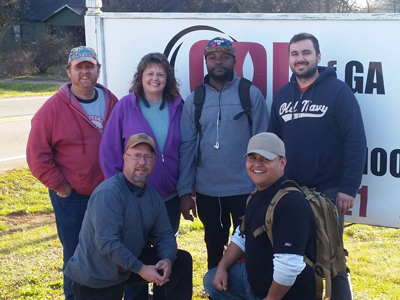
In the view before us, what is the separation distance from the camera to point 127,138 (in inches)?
155

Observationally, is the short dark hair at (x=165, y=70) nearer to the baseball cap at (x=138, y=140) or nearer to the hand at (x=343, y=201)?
the baseball cap at (x=138, y=140)

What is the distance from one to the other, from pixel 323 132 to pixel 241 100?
2.29ft

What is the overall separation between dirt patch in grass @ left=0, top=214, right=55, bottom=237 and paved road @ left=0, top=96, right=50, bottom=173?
Result: 6.27ft

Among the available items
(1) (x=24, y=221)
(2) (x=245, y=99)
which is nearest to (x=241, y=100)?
Answer: (2) (x=245, y=99)

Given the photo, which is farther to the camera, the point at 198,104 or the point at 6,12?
the point at 6,12

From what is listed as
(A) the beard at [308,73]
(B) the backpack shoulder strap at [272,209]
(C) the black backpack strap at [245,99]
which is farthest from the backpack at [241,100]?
(B) the backpack shoulder strap at [272,209]

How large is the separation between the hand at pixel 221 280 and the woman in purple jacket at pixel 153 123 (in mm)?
793

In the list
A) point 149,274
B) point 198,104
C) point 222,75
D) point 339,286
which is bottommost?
point 339,286

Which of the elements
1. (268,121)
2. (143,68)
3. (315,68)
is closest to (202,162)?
(268,121)

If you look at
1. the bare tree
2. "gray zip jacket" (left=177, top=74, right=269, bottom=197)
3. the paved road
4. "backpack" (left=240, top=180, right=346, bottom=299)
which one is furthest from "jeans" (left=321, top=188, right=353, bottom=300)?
the bare tree

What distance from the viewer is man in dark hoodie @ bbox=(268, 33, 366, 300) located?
3.47 m

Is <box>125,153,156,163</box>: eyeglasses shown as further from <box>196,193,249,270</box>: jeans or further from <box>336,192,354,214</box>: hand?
<box>336,192,354,214</box>: hand

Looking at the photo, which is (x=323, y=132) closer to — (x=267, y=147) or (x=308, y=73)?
(x=308, y=73)

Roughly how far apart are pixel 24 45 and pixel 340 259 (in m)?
28.9
